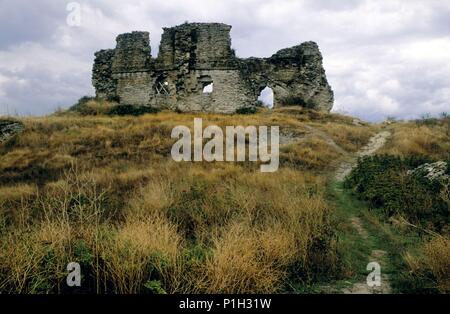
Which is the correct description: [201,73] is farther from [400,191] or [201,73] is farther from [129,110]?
[400,191]

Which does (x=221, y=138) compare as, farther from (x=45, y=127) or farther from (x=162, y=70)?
(x=162, y=70)

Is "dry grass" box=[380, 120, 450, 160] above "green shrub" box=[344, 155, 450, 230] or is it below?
above

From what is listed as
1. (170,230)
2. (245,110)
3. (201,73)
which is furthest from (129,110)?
(170,230)

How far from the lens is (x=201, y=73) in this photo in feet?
94.4

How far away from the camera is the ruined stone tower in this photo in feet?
93.7

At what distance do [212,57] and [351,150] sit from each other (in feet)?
45.0

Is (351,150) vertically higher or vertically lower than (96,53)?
lower

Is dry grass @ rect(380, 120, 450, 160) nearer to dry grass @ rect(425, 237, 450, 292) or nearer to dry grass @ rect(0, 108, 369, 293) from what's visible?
dry grass @ rect(0, 108, 369, 293)

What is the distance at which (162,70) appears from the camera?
29.4 meters

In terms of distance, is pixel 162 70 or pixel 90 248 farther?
pixel 162 70

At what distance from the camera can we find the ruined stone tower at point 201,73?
28547 mm

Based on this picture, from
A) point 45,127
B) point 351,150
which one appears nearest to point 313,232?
point 351,150

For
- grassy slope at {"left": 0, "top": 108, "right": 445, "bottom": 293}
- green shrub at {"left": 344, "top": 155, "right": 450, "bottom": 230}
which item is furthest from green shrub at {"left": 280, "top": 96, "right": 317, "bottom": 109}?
green shrub at {"left": 344, "top": 155, "right": 450, "bottom": 230}

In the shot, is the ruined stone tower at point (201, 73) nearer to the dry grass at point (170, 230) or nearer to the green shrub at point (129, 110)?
the green shrub at point (129, 110)
